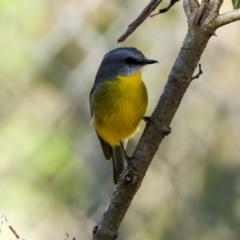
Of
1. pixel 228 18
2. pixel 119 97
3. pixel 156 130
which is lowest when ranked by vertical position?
pixel 156 130

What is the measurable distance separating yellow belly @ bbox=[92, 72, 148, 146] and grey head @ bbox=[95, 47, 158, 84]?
0.03 meters

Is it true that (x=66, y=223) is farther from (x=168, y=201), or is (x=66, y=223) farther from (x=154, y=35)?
(x=154, y=35)

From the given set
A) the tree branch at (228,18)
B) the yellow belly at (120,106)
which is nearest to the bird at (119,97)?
the yellow belly at (120,106)

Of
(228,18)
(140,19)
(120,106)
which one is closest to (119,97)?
(120,106)

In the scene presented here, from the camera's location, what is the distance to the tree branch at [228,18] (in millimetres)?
1056

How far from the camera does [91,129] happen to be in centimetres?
239

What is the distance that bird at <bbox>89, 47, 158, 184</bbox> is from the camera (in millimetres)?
1599

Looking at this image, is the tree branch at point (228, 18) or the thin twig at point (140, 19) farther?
the thin twig at point (140, 19)

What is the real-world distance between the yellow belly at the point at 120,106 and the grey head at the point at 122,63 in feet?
0.10

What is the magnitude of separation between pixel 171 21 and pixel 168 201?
88 centimetres

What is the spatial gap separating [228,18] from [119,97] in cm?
61

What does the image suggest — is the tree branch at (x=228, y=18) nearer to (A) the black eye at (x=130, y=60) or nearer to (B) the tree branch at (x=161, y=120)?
(B) the tree branch at (x=161, y=120)

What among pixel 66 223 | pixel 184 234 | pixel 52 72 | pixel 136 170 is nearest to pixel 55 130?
pixel 52 72

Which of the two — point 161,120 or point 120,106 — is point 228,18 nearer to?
point 161,120
